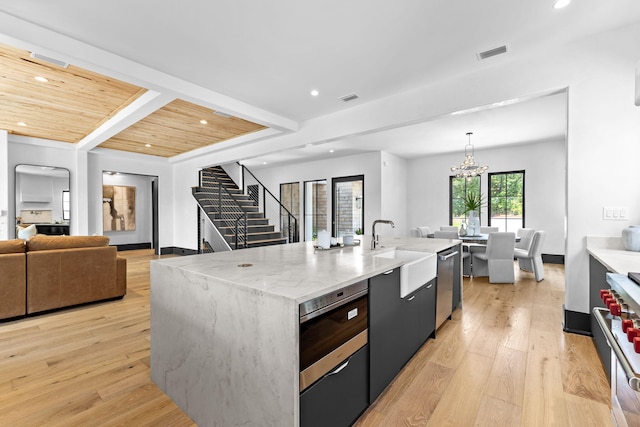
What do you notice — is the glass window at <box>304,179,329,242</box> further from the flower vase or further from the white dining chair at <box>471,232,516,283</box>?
the white dining chair at <box>471,232,516,283</box>

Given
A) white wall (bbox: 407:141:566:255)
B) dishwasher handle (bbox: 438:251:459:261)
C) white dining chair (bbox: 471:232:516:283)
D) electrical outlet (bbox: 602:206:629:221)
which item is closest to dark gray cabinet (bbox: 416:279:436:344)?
A: dishwasher handle (bbox: 438:251:459:261)

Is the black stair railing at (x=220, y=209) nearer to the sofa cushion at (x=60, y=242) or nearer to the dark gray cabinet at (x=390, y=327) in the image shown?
the sofa cushion at (x=60, y=242)

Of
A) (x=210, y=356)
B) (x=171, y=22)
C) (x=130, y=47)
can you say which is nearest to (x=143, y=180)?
(x=130, y=47)

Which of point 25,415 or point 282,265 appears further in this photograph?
point 282,265

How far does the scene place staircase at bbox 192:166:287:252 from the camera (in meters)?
6.31

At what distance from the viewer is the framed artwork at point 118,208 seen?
837cm

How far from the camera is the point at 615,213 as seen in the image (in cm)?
261

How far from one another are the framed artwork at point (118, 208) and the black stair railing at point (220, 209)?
9.17ft

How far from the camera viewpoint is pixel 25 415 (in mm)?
1738

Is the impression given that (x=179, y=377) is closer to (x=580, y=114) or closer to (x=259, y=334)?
(x=259, y=334)

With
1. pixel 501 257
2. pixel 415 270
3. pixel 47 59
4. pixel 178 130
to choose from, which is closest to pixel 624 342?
pixel 415 270

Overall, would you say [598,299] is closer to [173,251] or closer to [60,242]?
[60,242]

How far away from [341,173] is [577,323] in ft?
19.9

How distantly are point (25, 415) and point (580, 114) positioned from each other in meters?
4.75
